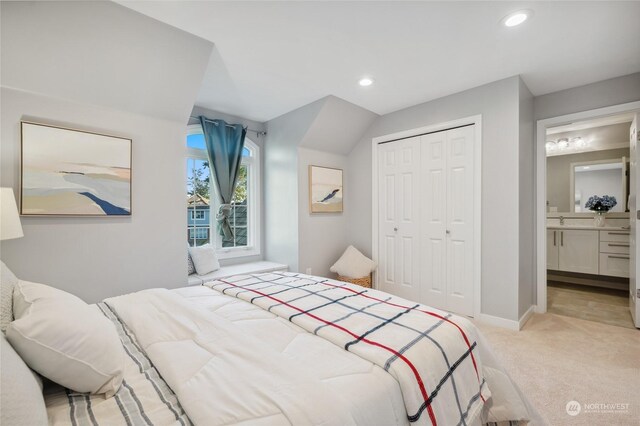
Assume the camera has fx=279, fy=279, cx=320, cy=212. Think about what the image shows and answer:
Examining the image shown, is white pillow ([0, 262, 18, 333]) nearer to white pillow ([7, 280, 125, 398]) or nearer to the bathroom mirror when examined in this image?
white pillow ([7, 280, 125, 398])

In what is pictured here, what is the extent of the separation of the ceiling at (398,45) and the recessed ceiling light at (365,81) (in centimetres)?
7

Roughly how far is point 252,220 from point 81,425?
3.49m

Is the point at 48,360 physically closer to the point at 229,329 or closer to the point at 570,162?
the point at 229,329

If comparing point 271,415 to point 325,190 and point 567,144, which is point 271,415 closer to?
point 325,190

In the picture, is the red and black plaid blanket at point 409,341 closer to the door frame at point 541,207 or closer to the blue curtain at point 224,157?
the blue curtain at point 224,157

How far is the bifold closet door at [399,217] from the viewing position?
11.8 feet

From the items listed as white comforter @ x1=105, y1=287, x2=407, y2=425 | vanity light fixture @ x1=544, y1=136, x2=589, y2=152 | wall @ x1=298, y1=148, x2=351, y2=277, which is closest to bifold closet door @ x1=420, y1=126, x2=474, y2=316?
wall @ x1=298, y1=148, x2=351, y2=277

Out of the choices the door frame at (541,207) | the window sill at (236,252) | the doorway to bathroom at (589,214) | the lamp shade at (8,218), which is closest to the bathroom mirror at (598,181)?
the doorway to bathroom at (589,214)

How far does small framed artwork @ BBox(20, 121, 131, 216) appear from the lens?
204 cm

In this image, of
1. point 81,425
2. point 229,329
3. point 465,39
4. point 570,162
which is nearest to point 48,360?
point 81,425

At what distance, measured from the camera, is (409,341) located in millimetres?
1131

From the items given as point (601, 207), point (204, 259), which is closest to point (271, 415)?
point (204, 259)

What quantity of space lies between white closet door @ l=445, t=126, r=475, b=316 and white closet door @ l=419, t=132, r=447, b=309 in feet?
0.19

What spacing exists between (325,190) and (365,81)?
158 centimetres
